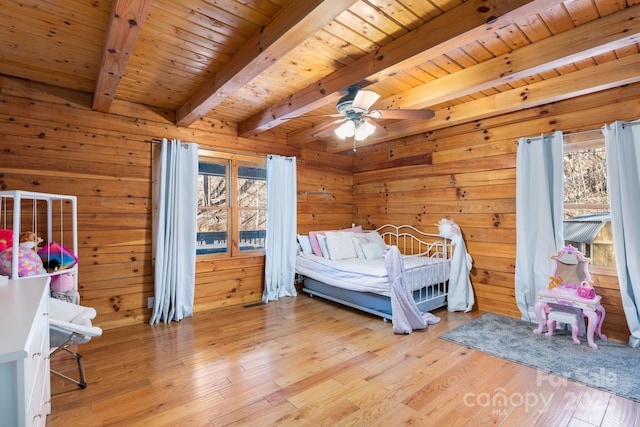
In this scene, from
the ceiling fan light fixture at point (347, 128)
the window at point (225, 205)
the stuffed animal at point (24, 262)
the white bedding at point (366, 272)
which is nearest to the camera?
the stuffed animal at point (24, 262)

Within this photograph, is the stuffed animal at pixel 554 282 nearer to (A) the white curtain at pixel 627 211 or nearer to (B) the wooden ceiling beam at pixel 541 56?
(A) the white curtain at pixel 627 211

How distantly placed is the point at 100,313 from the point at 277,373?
6.79 feet

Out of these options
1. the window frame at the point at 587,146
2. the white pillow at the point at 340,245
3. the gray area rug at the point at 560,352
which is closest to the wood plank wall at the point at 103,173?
the white pillow at the point at 340,245

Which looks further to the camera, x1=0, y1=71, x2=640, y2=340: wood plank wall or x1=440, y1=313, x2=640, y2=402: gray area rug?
x1=0, y1=71, x2=640, y2=340: wood plank wall

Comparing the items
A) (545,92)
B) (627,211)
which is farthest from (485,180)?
(627,211)

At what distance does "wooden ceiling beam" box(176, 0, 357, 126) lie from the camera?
1585 mm

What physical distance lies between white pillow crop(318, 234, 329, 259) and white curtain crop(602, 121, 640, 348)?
2.99m

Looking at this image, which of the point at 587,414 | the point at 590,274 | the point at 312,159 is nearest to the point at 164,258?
the point at 312,159

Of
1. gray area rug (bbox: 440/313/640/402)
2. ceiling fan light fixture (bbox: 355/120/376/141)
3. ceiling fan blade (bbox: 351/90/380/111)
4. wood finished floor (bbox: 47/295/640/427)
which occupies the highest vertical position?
ceiling fan blade (bbox: 351/90/380/111)

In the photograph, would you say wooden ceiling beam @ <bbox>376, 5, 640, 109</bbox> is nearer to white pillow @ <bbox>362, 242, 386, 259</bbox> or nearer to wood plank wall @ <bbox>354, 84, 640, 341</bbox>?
wood plank wall @ <bbox>354, 84, 640, 341</bbox>

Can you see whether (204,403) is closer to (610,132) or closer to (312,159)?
(312,159)

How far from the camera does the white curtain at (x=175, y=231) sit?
3.38 meters

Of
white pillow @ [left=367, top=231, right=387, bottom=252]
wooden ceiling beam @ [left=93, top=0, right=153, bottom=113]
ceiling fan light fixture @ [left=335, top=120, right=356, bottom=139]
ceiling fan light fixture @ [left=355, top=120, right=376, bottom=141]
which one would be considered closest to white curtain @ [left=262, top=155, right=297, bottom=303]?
white pillow @ [left=367, top=231, right=387, bottom=252]

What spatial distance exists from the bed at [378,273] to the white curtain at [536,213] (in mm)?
814
